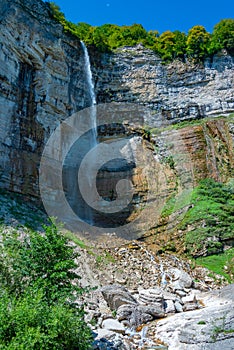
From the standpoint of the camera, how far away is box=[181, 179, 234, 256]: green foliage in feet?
61.8

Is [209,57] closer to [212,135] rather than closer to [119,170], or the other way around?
[212,135]

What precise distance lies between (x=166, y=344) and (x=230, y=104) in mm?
23368

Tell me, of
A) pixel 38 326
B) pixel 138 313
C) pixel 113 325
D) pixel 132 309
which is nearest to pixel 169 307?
pixel 138 313

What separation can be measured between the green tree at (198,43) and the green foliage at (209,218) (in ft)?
46.7

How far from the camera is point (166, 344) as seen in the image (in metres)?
10.4

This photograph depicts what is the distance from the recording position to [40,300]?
7688mm

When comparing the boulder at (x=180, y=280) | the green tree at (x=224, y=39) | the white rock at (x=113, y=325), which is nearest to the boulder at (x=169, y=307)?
the boulder at (x=180, y=280)

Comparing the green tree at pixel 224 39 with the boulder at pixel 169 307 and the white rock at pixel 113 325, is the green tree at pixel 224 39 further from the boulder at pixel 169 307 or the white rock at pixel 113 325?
the white rock at pixel 113 325

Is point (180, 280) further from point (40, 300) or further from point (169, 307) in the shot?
point (40, 300)

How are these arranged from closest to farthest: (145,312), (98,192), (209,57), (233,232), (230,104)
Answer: (145,312)
(233,232)
(98,192)
(230,104)
(209,57)

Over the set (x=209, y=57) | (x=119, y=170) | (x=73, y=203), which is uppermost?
(x=209, y=57)

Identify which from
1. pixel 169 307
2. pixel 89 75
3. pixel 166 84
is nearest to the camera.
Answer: pixel 169 307

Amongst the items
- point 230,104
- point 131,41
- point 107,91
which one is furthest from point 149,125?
point 131,41

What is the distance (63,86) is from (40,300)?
809 inches
